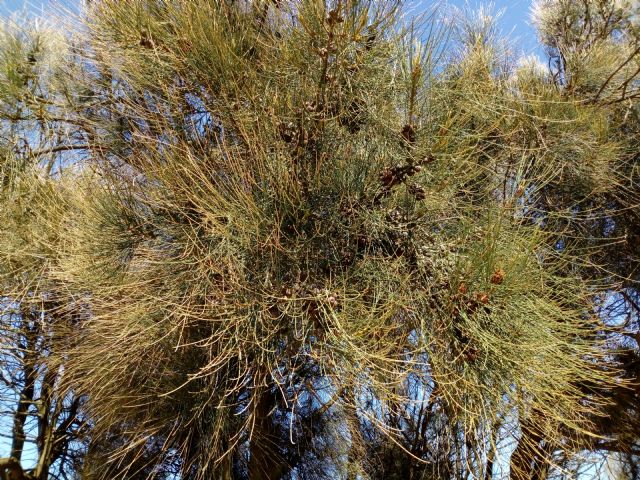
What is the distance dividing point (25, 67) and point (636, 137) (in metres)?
2.58

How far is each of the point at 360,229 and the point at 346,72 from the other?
0.47 m

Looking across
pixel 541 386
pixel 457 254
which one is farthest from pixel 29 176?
pixel 541 386

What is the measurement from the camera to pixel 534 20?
144 inches

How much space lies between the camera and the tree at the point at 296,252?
180cm

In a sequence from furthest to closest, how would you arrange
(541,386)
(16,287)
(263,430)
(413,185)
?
(16,287)
(263,430)
(413,185)
(541,386)

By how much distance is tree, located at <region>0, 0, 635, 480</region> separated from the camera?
5.90 ft

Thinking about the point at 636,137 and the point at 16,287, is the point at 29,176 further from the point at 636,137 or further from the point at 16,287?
the point at 636,137

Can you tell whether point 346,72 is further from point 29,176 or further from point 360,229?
point 29,176

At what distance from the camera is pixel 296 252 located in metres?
1.86

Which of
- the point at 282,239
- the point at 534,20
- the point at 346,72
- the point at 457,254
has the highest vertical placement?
the point at 534,20

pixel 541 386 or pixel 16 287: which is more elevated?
pixel 16 287

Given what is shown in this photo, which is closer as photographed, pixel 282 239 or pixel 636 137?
pixel 282 239

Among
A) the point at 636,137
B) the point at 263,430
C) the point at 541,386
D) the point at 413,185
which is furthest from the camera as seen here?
the point at 636,137

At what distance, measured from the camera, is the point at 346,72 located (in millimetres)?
2018
